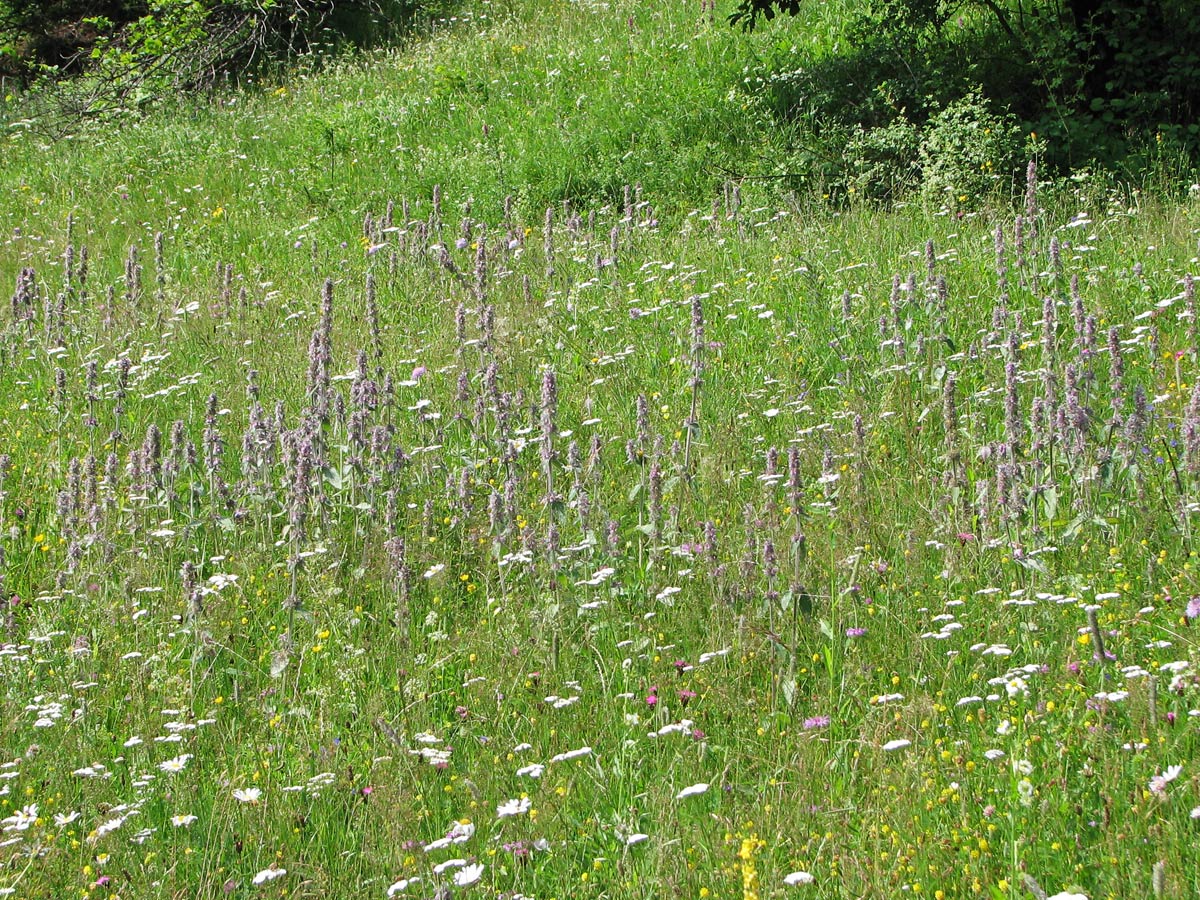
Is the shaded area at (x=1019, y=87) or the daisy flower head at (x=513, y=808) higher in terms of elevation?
the daisy flower head at (x=513, y=808)

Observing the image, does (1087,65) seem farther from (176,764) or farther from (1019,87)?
(176,764)

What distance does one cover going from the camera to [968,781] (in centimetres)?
295

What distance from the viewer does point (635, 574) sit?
4.45m

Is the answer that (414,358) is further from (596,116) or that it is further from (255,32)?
(255,32)

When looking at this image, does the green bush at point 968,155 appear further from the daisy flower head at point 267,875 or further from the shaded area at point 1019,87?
the daisy flower head at point 267,875

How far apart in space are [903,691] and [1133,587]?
0.84 meters

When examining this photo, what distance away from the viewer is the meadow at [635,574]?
2.99 meters

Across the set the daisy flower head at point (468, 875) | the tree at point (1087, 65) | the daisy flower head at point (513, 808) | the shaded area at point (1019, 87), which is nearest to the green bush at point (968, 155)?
the shaded area at point (1019, 87)

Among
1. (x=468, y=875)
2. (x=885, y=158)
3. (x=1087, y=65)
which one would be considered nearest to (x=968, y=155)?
(x=885, y=158)

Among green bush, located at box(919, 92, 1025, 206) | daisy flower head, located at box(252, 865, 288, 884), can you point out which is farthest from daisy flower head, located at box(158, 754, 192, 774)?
green bush, located at box(919, 92, 1025, 206)

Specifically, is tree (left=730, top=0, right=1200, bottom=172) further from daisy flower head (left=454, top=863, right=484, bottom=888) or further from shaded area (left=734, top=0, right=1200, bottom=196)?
daisy flower head (left=454, top=863, right=484, bottom=888)

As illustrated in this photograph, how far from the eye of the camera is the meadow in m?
2.99

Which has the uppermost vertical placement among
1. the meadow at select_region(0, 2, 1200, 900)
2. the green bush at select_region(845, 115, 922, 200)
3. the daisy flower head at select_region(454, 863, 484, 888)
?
the daisy flower head at select_region(454, 863, 484, 888)

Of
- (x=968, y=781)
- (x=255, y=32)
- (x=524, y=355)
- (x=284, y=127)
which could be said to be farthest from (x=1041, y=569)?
(x=255, y=32)
